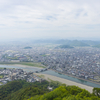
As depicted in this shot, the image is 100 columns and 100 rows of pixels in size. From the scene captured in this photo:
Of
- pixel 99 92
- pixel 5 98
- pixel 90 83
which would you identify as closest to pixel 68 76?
pixel 90 83

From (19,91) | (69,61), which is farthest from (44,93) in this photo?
(69,61)

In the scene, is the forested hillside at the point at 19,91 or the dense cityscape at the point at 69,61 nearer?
the forested hillside at the point at 19,91

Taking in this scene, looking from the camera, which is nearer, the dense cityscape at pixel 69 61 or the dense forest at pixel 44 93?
the dense forest at pixel 44 93

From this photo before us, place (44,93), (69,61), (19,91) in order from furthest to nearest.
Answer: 1. (69,61)
2. (19,91)
3. (44,93)

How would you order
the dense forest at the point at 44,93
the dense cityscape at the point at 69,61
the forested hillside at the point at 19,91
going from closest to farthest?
the dense forest at the point at 44,93, the forested hillside at the point at 19,91, the dense cityscape at the point at 69,61

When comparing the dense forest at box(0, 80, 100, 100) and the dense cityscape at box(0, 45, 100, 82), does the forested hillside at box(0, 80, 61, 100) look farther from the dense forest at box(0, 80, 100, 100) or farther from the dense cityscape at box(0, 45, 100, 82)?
the dense cityscape at box(0, 45, 100, 82)

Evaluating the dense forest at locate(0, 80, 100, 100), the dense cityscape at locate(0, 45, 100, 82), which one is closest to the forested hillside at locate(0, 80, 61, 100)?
the dense forest at locate(0, 80, 100, 100)

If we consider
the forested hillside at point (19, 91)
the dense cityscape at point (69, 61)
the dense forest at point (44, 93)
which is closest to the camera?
the dense forest at point (44, 93)

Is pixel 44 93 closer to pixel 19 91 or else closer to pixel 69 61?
pixel 19 91

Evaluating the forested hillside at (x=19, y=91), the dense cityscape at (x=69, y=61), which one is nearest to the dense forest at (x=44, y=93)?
the forested hillside at (x=19, y=91)

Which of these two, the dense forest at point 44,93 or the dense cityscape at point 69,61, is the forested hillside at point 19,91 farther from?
the dense cityscape at point 69,61

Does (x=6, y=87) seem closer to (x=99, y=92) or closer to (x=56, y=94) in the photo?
(x=56, y=94)
